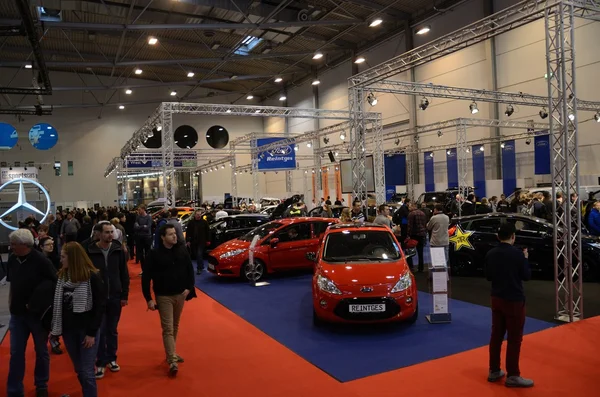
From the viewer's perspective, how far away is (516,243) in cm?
982

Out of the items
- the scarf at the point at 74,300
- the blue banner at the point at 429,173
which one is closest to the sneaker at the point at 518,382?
the scarf at the point at 74,300

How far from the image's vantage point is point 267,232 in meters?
11.2

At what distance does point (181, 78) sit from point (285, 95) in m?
8.34

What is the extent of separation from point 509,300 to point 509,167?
62.9ft

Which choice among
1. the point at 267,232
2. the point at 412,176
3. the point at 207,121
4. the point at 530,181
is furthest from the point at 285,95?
the point at 267,232

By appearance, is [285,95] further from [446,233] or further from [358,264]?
[358,264]

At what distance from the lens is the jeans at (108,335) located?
521cm

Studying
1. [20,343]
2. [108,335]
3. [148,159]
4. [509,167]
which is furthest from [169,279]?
[148,159]

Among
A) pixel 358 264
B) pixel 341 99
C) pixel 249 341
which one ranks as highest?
pixel 341 99

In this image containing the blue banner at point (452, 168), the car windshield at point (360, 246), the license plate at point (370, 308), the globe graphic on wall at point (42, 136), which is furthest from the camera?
the blue banner at point (452, 168)

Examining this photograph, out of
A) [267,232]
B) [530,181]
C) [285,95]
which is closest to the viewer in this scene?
[267,232]

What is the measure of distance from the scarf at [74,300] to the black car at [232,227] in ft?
33.6

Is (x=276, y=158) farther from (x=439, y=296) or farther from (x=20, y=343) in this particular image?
(x=20, y=343)

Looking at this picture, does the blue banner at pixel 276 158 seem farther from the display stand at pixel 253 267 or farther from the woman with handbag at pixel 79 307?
the woman with handbag at pixel 79 307
